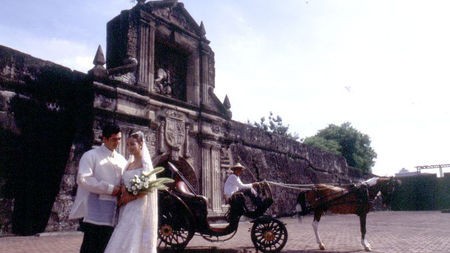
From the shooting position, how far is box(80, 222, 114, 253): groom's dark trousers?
3455 millimetres

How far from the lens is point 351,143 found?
44.8m

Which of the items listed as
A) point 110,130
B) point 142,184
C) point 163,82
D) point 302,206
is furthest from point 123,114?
point 142,184

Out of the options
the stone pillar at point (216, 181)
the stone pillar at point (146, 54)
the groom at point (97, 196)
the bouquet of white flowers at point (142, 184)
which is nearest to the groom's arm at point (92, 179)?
the groom at point (97, 196)

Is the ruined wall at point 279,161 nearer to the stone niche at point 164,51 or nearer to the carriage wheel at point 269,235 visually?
the stone niche at point 164,51

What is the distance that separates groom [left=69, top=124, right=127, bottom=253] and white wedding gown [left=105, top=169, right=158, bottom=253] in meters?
0.11

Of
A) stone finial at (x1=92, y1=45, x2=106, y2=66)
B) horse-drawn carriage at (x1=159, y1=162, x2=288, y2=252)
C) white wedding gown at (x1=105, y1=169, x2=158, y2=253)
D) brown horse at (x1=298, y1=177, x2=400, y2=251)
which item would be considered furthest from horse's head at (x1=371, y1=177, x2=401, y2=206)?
stone finial at (x1=92, y1=45, x2=106, y2=66)

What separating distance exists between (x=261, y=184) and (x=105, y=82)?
4.92m

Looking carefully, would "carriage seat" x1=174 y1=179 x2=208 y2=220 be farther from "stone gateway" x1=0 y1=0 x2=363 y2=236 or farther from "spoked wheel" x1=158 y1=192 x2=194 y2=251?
"stone gateway" x1=0 y1=0 x2=363 y2=236

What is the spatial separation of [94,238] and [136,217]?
41cm

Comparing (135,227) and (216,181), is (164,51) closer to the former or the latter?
(216,181)

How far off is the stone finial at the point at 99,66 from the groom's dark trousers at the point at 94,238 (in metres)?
6.80

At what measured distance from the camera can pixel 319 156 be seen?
22.6 metres

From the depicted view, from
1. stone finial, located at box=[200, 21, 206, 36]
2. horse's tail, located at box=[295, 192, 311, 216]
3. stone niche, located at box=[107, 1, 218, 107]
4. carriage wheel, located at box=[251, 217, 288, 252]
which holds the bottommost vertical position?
carriage wheel, located at box=[251, 217, 288, 252]

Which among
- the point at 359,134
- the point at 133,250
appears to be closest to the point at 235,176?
the point at 133,250
